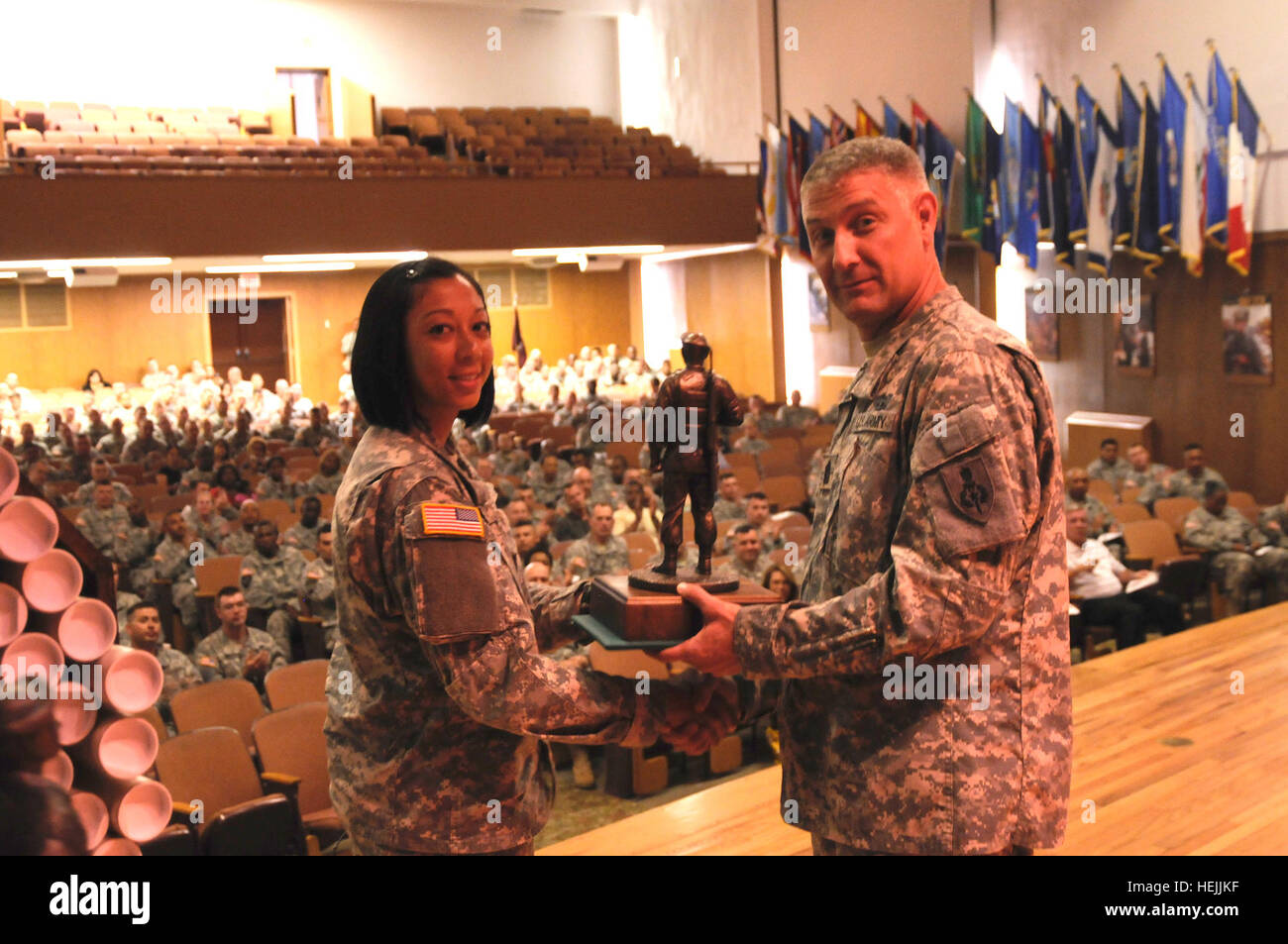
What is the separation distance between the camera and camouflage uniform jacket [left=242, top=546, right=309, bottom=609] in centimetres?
755

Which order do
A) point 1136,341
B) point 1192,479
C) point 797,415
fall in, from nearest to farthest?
point 1192,479, point 1136,341, point 797,415

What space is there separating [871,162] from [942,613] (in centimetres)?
67

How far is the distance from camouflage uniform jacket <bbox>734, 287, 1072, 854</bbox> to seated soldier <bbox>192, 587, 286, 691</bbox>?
16.3ft

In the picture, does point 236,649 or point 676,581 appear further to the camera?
point 236,649

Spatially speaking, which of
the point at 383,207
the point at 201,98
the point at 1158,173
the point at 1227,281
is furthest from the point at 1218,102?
the point at 201,98

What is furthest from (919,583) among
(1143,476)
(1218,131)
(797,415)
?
(797,415)

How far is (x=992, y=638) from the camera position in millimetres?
1709

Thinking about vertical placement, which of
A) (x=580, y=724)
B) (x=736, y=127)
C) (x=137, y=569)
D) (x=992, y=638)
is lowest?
(x=137, y=569)

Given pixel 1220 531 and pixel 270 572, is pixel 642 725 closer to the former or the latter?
pixel 270 572

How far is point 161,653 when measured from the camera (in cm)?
579

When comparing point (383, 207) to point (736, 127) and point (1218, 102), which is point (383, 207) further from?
point (1218, 102)

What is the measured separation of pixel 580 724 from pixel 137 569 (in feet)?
22.8

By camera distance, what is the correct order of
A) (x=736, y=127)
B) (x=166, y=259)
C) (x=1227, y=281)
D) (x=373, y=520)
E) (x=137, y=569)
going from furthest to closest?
(x=736, y=127) → (x=166, y=259) → (x=1227, y=281) → (x=137, y=569) → (x=373, y=520)

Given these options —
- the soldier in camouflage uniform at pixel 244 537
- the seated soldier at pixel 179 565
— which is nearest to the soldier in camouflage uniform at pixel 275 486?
the soldier in camouflage uniform at pixel 244 537
